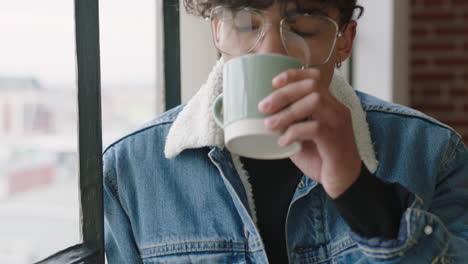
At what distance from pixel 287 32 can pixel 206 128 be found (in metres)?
0.24

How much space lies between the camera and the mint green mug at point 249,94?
62cm

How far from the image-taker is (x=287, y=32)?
82 centimetres

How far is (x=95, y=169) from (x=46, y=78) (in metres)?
0.18

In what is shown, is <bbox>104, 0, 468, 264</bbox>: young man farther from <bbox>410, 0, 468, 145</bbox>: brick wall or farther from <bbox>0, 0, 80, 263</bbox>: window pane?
<bbox>410, 0, 468, 145</bbox>: brick wall

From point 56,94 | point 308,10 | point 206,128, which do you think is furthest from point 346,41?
point 56,94

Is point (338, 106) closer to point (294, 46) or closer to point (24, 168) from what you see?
point (294, 46)

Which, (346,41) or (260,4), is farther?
(346,41)

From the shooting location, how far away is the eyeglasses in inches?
32.5

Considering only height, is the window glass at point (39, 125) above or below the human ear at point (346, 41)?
below

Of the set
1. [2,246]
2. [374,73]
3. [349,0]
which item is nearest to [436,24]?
[374,73]

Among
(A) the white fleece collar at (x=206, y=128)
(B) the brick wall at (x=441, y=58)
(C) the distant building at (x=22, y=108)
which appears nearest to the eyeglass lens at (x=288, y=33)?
(A) the white fleece collar at (x=206, y=128)

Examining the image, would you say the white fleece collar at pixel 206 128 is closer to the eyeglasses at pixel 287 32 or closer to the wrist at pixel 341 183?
the eyeglasses at pixel 287 32

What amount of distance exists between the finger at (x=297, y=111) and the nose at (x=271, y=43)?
0.19m

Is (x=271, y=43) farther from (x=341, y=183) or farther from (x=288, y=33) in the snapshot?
(x=341, y=183)
